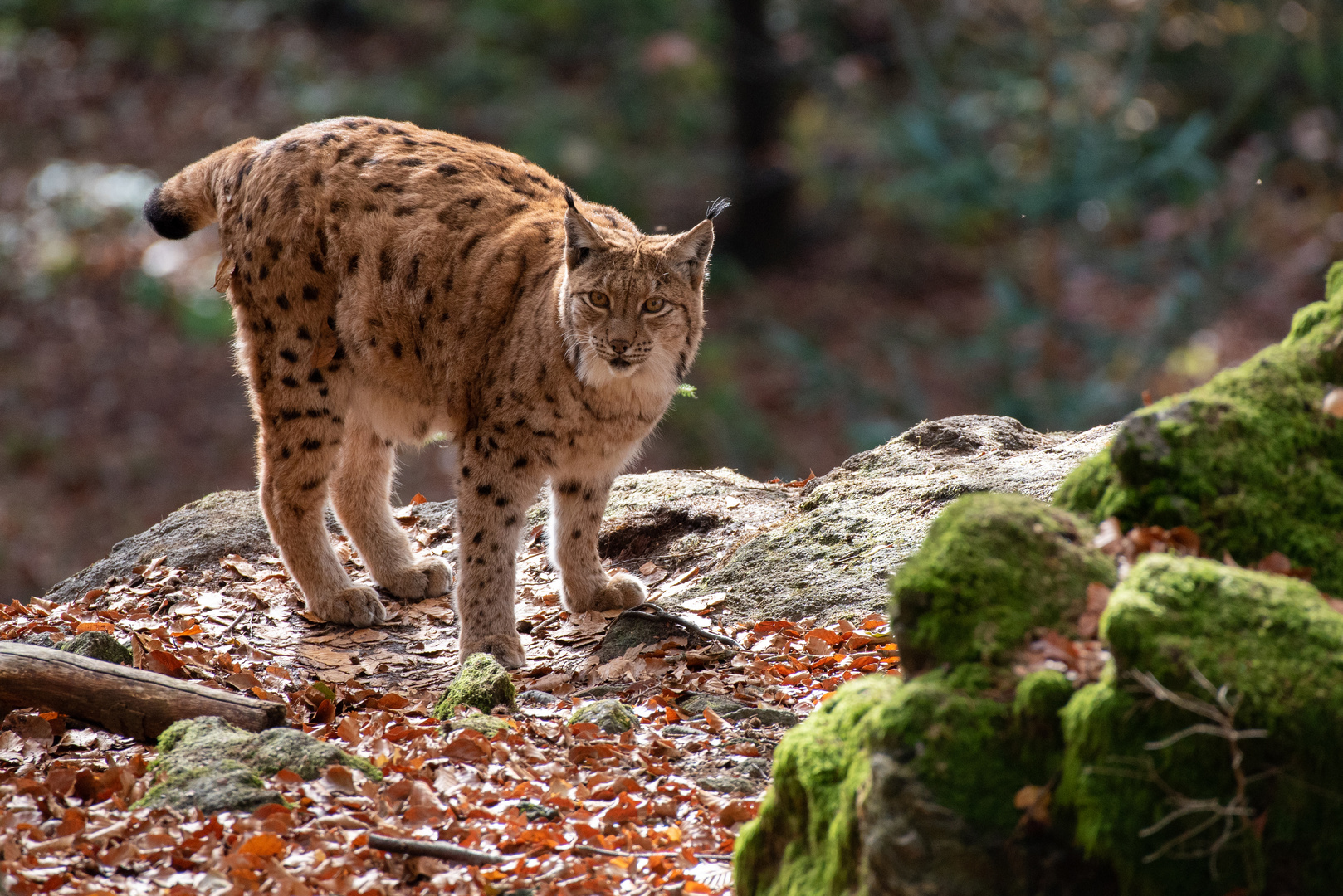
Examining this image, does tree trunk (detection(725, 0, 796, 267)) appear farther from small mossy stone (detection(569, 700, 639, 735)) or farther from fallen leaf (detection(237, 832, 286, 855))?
fallen leaf (detection(237, 832, 286, 855))

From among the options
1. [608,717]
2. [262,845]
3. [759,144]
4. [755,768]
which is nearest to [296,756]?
[262,845]

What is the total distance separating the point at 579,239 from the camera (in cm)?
566

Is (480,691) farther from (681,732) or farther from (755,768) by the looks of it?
(755,768)

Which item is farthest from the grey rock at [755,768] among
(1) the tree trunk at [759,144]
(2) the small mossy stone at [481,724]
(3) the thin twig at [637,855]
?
(1) the tree trunk at [759,144]

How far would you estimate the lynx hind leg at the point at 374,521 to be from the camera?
6727mm

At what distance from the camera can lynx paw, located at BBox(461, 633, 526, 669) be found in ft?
18.6

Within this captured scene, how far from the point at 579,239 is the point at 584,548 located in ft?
4.83

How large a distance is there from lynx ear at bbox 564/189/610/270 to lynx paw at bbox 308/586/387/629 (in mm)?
1965

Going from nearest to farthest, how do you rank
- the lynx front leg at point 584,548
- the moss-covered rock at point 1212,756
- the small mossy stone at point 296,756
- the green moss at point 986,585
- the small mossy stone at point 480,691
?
the moss-covered rock at point 1212,756 < the green moss at point 986,585 < the small mossy stone at point 296,756 < the small mossy stone at point 480,691 < the lynx front leg at point 584,548

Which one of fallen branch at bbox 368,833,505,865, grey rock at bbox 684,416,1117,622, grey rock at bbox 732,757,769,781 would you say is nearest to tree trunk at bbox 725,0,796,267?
grey rock at bbox 684,416,1117,622

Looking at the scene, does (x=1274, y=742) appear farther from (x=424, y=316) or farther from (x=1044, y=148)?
(x=1044, y=148)

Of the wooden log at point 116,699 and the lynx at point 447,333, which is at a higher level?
the lynx at point 447,333

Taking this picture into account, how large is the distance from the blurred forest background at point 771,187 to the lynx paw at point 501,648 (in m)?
6.96

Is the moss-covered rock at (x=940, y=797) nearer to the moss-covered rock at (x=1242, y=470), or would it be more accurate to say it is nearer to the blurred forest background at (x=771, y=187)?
the moss-covered rock at (x=1242, y=470)
